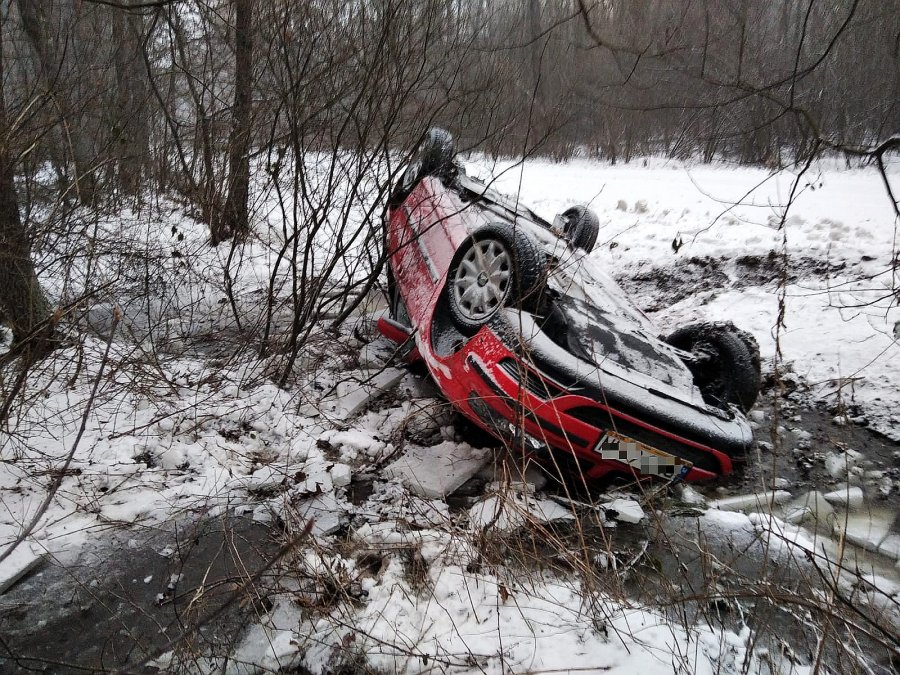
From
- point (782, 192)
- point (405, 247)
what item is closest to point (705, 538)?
point (405, 247)

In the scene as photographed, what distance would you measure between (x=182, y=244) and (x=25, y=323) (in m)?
2.48

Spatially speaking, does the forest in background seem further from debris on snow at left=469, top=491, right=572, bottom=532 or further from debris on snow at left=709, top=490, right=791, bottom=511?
debris on snow at left=469, top=491, right=572, bottom=532

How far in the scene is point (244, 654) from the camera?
2186 mm

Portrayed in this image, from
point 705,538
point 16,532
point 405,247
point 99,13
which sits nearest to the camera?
point 16,532

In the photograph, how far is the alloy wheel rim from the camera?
11.5ft

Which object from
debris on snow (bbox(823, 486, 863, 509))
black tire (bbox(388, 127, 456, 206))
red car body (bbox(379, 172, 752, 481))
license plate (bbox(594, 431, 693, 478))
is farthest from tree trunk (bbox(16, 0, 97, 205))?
debris on snow (bbox(823, 486, 863, 509))

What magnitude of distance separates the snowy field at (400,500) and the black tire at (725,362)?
0.37 metres

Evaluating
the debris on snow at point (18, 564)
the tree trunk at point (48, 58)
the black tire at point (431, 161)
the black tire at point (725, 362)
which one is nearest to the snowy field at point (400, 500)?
the debris on snow at point (18, 564)

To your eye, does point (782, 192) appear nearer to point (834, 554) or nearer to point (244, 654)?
point (834, 554)

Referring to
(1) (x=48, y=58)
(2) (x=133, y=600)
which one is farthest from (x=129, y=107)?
(2) (x=133, y=600)

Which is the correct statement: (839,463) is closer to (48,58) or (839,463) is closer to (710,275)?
(710,275)

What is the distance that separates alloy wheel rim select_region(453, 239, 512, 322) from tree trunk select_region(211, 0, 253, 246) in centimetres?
234

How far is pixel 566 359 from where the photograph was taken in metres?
3.15

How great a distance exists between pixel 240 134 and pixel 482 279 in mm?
2713
